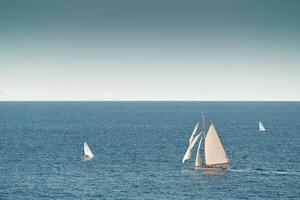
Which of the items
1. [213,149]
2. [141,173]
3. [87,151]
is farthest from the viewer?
[87,151]

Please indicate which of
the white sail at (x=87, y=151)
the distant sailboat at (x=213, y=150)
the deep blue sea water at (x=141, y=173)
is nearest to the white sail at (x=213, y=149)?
the distant sailboat at (x=213, y=150)

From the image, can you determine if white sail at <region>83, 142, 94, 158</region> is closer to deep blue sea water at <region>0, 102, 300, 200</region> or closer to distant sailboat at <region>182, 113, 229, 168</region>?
deep blue sea water at <region>0, 102, 300, 200</region>

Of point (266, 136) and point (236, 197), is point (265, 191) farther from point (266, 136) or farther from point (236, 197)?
point (266, 136)

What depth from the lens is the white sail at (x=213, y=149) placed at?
11344 cm

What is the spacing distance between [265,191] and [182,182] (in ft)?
51.0

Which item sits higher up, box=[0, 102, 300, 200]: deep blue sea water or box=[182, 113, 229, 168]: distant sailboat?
box=[182, 113, 229, 168]: distant sailboat

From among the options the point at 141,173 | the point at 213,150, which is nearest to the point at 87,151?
the point at 141,173

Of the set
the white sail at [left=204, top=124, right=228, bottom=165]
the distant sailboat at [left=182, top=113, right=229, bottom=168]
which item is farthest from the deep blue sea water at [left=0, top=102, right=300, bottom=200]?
the white sail at [left=204, top=124, right=228, bottom=165]

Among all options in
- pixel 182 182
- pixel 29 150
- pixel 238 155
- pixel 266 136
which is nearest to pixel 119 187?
pixel 182 182

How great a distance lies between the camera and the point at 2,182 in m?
104

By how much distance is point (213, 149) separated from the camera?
113812 mm

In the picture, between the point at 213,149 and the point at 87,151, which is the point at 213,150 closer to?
the point at 213,149

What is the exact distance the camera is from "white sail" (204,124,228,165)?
372 ft

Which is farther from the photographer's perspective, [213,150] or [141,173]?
[213,150]
